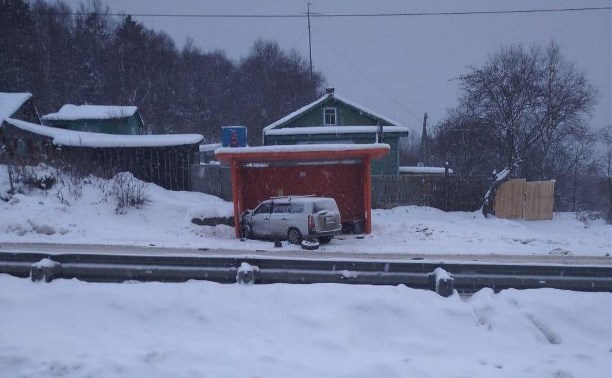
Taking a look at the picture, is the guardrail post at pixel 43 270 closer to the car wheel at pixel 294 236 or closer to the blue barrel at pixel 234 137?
the car wheel at pixel 294 236

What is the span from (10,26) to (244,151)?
39205 mm

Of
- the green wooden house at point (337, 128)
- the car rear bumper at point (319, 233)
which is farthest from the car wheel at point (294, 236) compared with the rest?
the green wooden house at point (337, 128)

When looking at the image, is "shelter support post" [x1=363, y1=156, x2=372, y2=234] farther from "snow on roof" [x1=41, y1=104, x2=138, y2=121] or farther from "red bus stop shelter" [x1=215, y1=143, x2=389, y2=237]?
"snow on roof" [x1=41, y1=104, x2=138, y2=121]

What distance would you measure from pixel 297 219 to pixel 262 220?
172 centimetres

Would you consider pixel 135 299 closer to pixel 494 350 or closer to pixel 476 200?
pixel 494 350

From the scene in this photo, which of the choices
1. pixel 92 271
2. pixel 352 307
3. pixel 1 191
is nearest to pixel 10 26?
pixel 1 191

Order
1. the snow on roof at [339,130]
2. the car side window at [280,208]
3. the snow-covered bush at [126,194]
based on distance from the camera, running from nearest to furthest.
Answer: the car side window at [280,208] → the snow-covered bush at [126,194] → the snow on roof at [339,130]

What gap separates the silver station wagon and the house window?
49.6 feet

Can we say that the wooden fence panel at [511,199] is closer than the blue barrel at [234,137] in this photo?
No

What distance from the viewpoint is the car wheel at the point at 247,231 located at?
17.2 m

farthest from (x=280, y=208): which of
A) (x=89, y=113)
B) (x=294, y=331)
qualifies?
(x=89, y=113)

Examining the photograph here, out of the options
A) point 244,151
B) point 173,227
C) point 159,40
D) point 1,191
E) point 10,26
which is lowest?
point 173,227

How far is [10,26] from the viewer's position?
4294 cm

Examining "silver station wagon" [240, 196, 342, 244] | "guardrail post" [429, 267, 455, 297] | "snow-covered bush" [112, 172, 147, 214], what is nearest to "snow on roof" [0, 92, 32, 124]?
"snow-covered bush" [112, 172, 147, 214]
